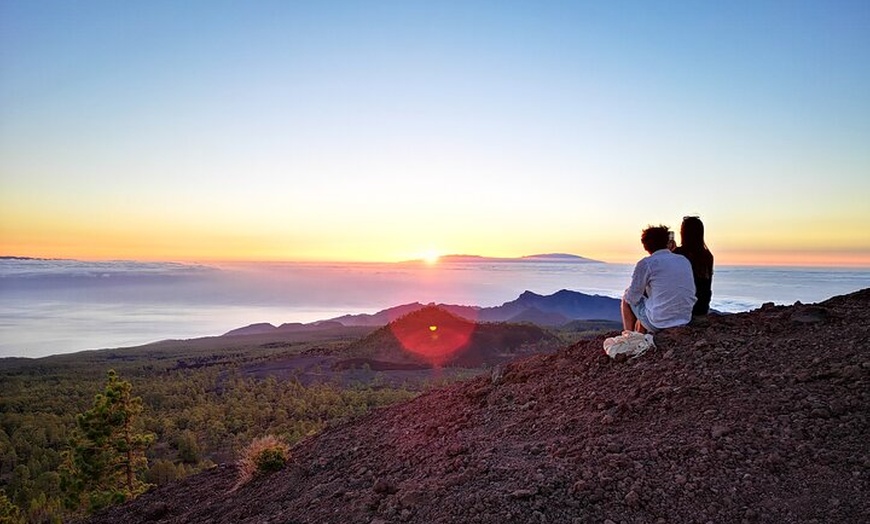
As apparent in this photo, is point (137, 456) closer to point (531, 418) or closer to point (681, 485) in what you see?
point (531, 418)

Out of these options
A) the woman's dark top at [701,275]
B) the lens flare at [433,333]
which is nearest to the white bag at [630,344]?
the woman's dark top at [701,275]

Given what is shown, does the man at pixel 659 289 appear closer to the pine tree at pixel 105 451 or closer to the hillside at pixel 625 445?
the hillside at pixel 625 445

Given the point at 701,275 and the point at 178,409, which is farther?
the point at 178,409

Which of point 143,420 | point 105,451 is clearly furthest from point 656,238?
point 143,420

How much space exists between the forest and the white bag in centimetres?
710

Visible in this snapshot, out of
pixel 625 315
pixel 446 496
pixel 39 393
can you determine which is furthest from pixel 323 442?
pixel 39 393

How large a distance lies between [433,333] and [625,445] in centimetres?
5454

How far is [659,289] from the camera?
700cm

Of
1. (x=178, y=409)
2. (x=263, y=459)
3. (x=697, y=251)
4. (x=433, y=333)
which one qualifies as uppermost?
(x=697, y=251)

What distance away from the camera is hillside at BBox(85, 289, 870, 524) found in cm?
418

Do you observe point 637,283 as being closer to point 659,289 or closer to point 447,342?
point 659,289

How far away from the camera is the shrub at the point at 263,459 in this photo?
25.8ft

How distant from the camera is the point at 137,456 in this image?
64.6ft

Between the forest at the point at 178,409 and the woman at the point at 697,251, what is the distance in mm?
8070
